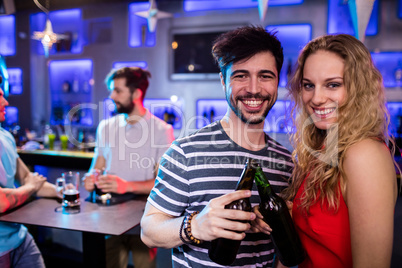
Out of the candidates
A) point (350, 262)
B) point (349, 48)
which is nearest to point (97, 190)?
point (350, 262)

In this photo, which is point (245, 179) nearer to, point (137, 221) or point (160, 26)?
point (137, 221)

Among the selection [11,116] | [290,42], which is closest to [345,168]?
[290,42]

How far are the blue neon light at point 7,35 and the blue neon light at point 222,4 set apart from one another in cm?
324

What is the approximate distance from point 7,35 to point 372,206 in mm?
6294

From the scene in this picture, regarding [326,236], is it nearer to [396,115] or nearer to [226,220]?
[226,220]

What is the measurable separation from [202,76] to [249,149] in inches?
114

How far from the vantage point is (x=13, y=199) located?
183 centimetres

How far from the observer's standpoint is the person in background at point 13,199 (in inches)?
69.6

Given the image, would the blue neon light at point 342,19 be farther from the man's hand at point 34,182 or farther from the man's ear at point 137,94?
the man's hand at point 34,182

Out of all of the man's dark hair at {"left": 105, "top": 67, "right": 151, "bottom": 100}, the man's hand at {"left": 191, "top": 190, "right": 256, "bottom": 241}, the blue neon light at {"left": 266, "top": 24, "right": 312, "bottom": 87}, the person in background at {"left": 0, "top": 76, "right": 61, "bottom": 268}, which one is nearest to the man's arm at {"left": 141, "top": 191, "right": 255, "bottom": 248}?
the man's hand at {"left": 191, "top": 190, "right": 256, "bottom": 241}

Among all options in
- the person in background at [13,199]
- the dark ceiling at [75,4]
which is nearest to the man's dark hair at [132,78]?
the person in background at [13,199]

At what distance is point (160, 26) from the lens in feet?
14.1

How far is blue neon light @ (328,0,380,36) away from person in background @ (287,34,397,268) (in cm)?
278

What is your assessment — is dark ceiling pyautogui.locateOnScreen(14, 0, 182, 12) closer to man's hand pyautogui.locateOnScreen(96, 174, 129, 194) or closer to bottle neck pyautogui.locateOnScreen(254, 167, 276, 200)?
man's hand pyautogui.locateOnScreen(96, 174, 129, 194)
